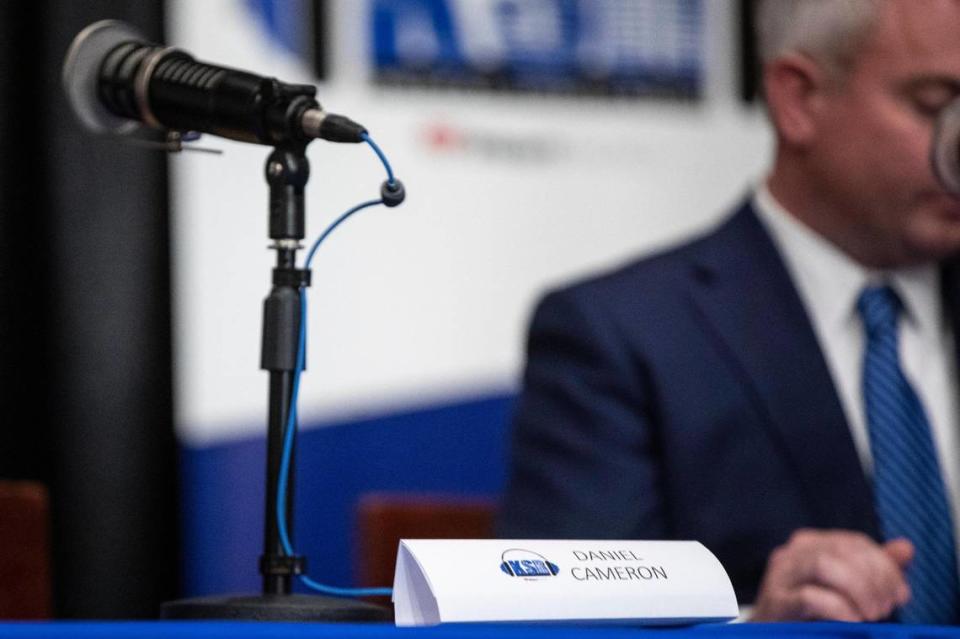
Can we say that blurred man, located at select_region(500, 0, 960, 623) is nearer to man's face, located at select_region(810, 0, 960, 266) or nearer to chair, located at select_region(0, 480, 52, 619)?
man's face, located at select_region(810, 0, 960, 266)

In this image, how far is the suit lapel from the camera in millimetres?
1817

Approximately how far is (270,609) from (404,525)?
49.2 inches

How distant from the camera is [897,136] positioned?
191cm

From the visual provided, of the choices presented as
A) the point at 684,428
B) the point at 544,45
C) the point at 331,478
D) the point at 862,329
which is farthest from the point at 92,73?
the point at 544,45

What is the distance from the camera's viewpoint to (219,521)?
8.49 ft

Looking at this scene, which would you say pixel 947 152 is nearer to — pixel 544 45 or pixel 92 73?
pixel 92 73

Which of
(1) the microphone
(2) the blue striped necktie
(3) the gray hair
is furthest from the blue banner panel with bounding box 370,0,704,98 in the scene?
(1) the microphone

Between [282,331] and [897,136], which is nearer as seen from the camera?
[282,331]

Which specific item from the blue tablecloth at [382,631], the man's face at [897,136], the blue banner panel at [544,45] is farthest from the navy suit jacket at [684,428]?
the blue banner panel at [544,45]

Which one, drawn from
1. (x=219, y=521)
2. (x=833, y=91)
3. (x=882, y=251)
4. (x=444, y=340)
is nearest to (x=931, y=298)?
(x=882, y=251)

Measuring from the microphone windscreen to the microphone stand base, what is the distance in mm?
390

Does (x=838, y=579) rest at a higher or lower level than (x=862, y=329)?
lower

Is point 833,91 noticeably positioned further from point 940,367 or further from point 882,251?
point 940,367

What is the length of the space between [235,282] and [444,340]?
16.1 inches
